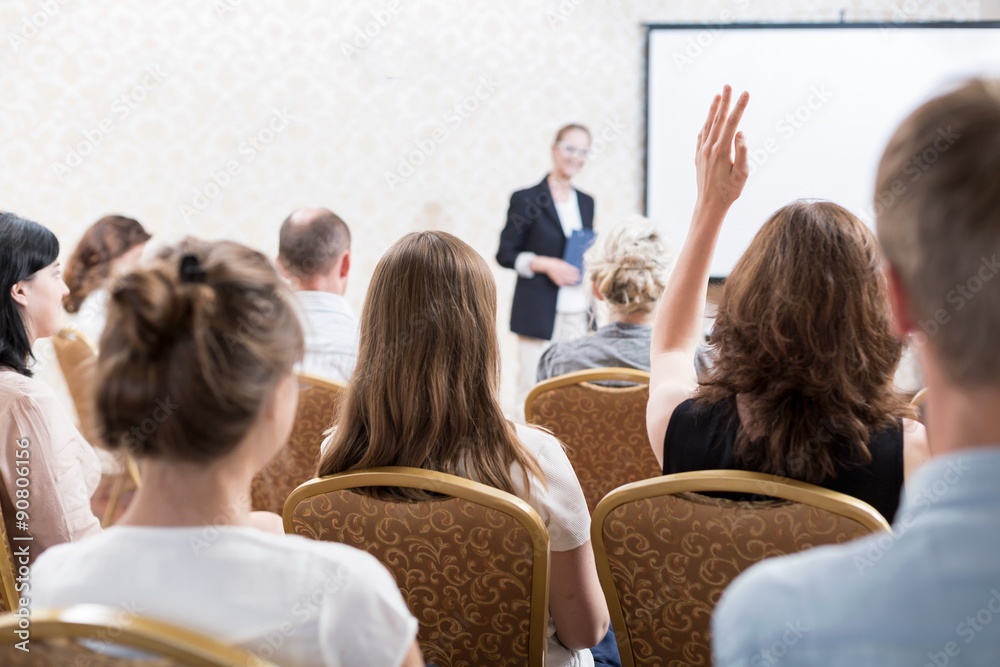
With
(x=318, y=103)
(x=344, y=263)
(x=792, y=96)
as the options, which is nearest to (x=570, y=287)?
(x=792, y=96)

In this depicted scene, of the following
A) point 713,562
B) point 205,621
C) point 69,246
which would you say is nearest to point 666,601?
point 713,562

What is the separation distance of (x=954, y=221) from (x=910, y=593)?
0.26m

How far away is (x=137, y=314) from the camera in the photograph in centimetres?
89

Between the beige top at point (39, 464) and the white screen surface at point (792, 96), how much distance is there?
3856mm

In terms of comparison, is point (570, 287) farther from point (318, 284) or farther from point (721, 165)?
point (721, 165)

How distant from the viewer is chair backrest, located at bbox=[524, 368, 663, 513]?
7.15 ft

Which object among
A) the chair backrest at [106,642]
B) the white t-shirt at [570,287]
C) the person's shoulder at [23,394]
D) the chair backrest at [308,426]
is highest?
the white t-shirt at [570,287]

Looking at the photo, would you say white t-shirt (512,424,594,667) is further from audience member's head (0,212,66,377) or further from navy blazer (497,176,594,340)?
navy blazer (497,176,594,340)

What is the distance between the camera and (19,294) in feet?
6.06

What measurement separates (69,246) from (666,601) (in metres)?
4.85

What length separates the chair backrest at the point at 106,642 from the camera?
684 mm

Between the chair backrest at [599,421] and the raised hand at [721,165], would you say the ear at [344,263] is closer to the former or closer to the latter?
the chair backrest at [599,421]

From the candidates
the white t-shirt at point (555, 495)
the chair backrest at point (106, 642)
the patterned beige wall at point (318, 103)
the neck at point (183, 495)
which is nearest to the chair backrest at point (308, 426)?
the white t-shirt at point (555, 495)

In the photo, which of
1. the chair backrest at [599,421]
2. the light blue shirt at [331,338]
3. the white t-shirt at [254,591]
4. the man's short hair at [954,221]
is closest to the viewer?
the man's short hair at [954,221]
